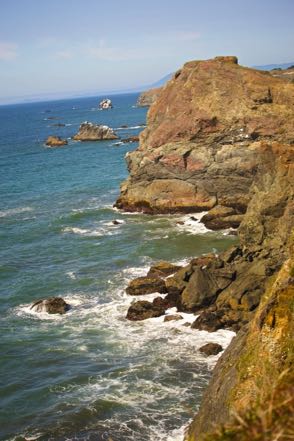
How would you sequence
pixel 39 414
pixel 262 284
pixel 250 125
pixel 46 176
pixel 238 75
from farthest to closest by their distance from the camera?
pixel 46 176 → pixel 238 75 → pixel 250 125 → pixel 262 284 → pixel 39 414

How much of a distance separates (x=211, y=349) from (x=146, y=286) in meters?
9.29

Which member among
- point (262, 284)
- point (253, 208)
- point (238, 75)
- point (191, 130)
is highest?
point (238, 75)

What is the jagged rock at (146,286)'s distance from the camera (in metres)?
32.7

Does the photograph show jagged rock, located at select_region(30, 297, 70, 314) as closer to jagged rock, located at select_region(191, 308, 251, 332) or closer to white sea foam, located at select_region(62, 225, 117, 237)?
jagged rock, located at select_region(191, 308, 251, 332)

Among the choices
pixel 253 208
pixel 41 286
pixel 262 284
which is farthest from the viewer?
pixel 41 286

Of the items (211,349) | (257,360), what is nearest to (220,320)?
(211,349)

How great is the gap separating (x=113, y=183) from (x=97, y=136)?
175ft

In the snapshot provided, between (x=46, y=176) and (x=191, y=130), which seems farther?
(x=46, y=176)

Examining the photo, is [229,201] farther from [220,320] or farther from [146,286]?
[220,320]

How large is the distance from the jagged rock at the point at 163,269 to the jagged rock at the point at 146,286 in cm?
140

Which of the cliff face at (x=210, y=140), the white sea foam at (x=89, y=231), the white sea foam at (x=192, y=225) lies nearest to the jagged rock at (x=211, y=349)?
the white sea foam at (x=192, y=225)

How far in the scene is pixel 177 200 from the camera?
53094 millimetres

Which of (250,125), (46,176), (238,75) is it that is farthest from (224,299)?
(46,176)

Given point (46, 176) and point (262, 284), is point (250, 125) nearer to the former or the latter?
point (262, 284)
